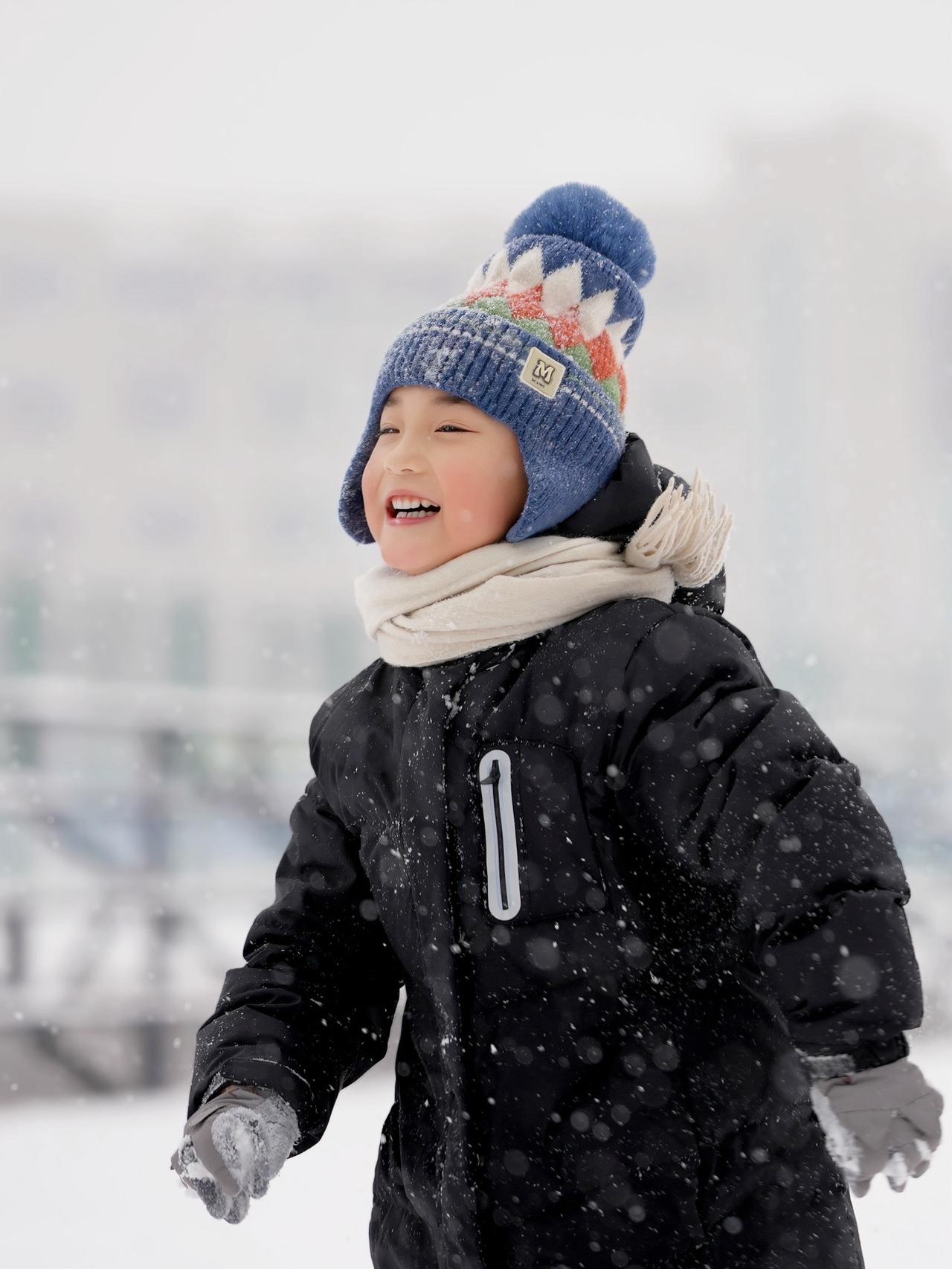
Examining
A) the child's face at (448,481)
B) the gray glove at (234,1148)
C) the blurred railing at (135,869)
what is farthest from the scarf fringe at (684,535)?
the blurred railing at (135,869)

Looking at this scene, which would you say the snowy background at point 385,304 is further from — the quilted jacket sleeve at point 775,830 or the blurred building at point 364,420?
the quilted jacket sleeve at point 775,830

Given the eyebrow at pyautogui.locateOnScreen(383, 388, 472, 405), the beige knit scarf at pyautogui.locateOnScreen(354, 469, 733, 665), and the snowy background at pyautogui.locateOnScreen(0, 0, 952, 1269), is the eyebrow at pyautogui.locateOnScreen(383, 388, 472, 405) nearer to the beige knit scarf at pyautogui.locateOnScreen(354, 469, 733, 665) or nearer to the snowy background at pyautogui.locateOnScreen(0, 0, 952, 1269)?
the beige knit scarf at pyautogui.locateOnScreen(354, 469, 733, 665)

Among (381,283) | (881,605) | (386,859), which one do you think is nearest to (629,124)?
(381,283)

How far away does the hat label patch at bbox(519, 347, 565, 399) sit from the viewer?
1011 mm

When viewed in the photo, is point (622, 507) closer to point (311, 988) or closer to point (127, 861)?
point (311, 988)

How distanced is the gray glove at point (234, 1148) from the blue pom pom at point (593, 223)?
0.80 metres

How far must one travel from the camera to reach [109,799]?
13.8 feet

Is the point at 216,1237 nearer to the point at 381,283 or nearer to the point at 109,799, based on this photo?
the point at 109,799

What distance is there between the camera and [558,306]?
1.07m

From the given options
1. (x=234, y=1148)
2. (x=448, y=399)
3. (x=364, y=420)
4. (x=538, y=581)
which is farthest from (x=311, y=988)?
(x=364, y=420)

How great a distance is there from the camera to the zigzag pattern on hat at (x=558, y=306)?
3.47 ft

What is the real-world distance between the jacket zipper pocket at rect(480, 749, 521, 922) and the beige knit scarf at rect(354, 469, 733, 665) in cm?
10

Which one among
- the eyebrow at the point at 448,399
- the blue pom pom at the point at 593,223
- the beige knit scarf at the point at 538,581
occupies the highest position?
the blue pom pom at the point at 593,223

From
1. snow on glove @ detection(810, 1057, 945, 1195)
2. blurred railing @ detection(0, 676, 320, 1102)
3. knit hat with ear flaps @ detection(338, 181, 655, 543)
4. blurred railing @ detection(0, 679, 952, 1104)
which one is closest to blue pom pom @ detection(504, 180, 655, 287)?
knit hat with ear flaps @ detection(338, 181, 655, 543)
